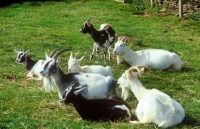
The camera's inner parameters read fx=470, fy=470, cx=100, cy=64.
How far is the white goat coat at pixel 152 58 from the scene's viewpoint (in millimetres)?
10133

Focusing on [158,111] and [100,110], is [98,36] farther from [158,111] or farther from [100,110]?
[158,111]

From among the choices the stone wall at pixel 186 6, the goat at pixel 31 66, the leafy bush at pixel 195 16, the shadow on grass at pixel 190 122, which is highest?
the goat at pixel 31 66

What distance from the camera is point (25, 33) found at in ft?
44.4

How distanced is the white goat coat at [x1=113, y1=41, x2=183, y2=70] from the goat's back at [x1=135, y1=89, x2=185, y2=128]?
3.77 meters

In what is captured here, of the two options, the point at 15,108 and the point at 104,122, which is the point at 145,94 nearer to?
the point at 104,122

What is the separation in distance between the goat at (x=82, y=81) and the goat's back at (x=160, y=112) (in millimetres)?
944

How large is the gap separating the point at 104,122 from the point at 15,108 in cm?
138

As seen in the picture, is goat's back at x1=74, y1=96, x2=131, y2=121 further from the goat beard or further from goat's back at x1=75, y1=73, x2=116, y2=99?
the goat beard

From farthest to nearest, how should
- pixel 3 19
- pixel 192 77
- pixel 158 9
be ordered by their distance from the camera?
pixel 158 9
pixel 3 19
pixel 192 77

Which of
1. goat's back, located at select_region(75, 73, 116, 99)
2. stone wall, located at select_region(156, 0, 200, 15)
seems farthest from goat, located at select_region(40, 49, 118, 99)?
stone wall, located at select_region(156, 0, 200, 15)

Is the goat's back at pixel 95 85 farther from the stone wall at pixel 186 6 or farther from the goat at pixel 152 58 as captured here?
the stone wall at pixel 186 6

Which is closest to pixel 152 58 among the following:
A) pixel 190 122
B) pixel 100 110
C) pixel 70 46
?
pixel 70 46

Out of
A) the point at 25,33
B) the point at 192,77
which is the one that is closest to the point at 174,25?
the point at 25,33

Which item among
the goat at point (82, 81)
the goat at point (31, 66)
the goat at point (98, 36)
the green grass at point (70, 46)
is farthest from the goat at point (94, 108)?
the goat at point (98, 36)
